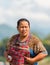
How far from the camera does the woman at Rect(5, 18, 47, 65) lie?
1.62 m

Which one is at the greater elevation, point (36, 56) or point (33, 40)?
point (33, 40)

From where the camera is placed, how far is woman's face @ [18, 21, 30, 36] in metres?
1.66

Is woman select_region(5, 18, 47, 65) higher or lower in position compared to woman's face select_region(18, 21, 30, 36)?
lower

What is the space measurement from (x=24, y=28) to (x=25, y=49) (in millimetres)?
150

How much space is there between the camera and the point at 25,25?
1672 millimetres

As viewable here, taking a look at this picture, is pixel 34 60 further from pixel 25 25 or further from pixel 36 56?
pixel 25 25

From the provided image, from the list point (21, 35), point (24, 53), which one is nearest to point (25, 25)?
point (21, 35)

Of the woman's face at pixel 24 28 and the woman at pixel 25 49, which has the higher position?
the woman's face at pixel 24 28

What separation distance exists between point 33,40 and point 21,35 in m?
0.09

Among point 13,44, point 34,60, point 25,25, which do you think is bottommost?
point 34,60

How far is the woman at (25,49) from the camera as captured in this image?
5.33 ft

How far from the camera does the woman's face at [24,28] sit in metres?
1.66

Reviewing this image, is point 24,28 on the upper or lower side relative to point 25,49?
upper

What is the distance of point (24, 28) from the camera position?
65.5 inches
